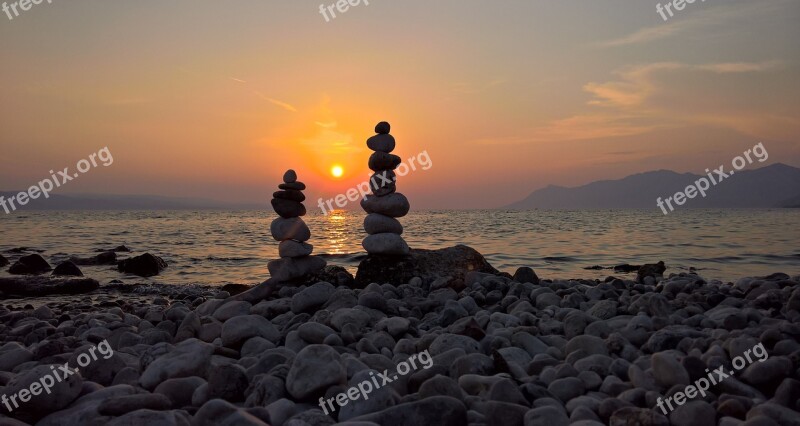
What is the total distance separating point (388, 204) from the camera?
1020 centimetres

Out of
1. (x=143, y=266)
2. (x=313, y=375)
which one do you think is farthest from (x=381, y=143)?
(x=143, y=266)

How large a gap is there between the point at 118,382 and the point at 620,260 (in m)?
15.6

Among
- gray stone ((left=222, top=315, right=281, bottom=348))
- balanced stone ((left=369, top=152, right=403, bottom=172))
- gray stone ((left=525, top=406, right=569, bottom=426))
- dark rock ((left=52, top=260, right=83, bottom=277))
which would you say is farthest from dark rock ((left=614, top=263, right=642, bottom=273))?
dark rock ((left=52, top=260, right=83, bottom=277))

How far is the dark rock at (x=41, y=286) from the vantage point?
12.5 meters

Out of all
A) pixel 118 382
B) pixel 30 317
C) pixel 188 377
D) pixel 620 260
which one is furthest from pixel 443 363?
pixel 620 260

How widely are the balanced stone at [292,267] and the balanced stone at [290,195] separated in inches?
46.3

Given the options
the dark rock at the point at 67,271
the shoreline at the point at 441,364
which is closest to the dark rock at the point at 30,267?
the dark rock at the point at 67,271

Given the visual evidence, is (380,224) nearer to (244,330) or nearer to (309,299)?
(309,299)

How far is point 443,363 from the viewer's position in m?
4.30

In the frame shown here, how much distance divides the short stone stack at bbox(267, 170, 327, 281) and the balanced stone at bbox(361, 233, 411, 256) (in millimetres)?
1311

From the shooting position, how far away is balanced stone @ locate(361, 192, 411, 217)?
10227 millimetres

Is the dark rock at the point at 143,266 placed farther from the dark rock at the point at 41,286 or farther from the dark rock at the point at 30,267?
the dark rock at the point at 41,286

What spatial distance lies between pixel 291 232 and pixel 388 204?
1979 millimetres

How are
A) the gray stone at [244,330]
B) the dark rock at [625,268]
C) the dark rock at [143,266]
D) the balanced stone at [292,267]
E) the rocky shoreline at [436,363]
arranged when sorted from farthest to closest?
1. the dark rock at [143,266]
2. the dark rock at [625,268]
3. the balanced stone at [292,267]
4. the gray stone at [244,330]
5. the rocky shoreline at [436,363]
